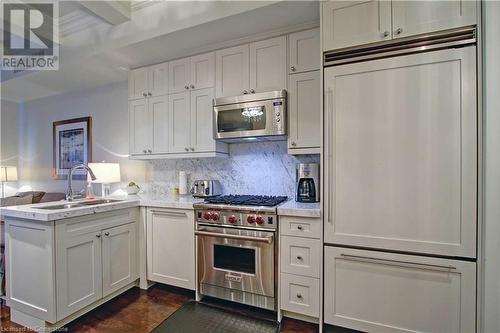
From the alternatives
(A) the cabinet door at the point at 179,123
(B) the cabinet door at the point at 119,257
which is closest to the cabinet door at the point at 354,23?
(A) the cabinet door at the point at 179,123

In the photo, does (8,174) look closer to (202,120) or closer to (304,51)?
(202,120)

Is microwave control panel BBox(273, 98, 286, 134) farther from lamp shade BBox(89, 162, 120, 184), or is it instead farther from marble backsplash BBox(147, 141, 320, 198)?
lamp shade BBox(89, 162, 120, 184)

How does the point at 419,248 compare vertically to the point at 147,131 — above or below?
below

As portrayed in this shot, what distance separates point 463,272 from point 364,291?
576 mm

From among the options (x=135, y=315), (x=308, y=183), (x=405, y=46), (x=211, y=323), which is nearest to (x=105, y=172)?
(x=135, y=315)

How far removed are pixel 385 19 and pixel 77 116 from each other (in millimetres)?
4157

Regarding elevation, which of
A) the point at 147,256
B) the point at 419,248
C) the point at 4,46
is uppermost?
the point at 4,46

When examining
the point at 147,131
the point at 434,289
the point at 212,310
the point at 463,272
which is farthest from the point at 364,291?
the point at 147,131

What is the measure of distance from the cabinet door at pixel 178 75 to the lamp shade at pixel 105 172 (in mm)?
1242

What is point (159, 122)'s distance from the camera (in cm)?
276

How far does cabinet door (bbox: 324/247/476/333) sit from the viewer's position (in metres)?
1.43

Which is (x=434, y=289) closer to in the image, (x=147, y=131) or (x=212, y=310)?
(x=212, y=310)

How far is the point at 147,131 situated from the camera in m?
2.82

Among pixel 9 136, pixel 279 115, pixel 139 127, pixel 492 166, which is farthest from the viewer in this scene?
pixel 9 136
